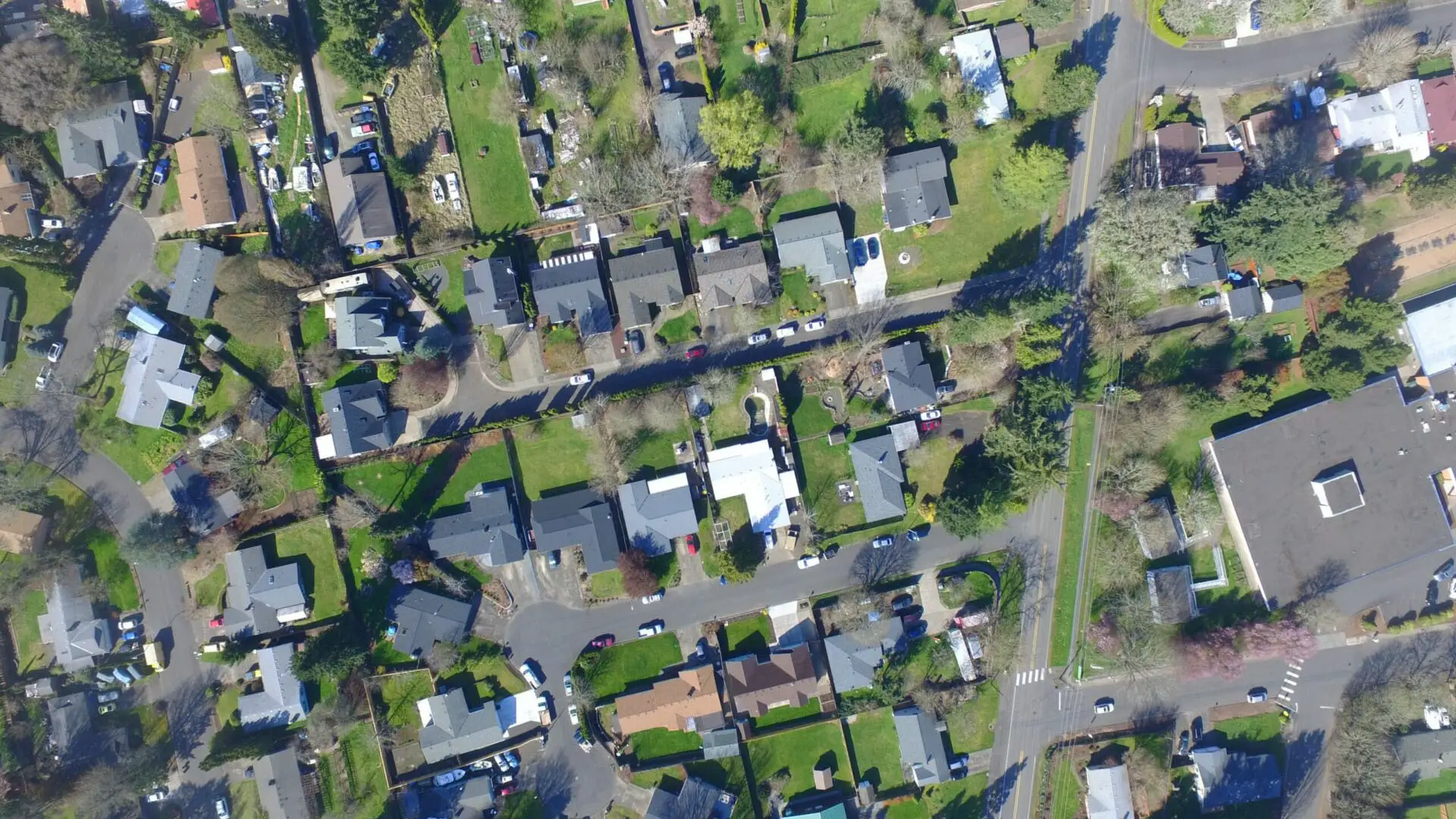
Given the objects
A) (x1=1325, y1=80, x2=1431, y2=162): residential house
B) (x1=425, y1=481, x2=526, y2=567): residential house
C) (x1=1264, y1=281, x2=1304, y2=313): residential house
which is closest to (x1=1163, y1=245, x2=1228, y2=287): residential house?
(x1=1264, y1=281, x2=1304, y2=313): residential house

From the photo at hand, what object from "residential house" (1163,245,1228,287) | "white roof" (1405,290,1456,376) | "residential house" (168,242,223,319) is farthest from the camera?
"residential house" (168,242,223,319)

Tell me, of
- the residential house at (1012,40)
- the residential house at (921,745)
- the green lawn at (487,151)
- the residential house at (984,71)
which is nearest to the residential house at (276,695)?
the green lawn at (487,151)

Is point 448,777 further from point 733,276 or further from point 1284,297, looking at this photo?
point 1284,297

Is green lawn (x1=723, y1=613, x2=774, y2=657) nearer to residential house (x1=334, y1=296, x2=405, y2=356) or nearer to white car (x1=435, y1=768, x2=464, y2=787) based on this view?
white car (x1=435, y1=768, x2=464, y2=787)

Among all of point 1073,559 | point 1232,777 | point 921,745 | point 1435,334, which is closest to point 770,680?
point 921,745

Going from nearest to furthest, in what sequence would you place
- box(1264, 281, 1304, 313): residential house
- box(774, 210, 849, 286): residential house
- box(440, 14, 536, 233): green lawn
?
1. box(1264, 281, 1304, 313): residential house
2. box(774, 210, 849, 286): residential house
3. box(440, 14, 536, 233): green lawn

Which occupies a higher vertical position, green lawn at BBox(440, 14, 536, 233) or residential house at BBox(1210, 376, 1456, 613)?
green lawn at BBox(440, 14, 536, 233)
